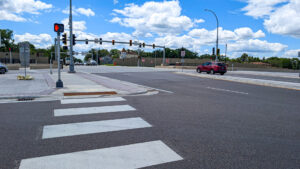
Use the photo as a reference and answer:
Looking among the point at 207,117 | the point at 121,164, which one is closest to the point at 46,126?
the point at 121,164

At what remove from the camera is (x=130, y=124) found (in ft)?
16.1

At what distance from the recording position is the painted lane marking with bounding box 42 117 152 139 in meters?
4.25

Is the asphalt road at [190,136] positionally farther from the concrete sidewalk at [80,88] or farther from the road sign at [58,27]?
the road sign at [58,27]

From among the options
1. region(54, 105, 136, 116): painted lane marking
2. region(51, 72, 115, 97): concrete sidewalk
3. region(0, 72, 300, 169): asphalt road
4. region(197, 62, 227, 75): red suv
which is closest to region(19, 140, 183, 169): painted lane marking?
region(0, 72, 300, 169): asphalt road

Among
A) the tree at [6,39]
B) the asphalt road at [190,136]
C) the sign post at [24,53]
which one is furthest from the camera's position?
the tree at [6,39]

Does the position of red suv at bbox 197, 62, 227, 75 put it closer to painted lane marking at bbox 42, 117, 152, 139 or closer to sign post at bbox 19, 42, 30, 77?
sign post at bbox 19, 42, 30, 77

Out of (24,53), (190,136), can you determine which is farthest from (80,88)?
(190,136)

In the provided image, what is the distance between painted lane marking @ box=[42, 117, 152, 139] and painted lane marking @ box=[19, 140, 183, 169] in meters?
0.92

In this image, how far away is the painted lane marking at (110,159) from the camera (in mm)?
3025

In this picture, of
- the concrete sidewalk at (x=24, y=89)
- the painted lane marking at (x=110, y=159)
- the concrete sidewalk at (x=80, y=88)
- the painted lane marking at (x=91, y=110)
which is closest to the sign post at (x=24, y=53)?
the concrete sidewalk at (x=24, y=89)

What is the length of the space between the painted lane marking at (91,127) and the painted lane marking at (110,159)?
0.92 metres

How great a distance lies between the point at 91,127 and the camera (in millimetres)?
4648

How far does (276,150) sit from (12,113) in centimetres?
607

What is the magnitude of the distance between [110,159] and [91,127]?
157 centimetres
